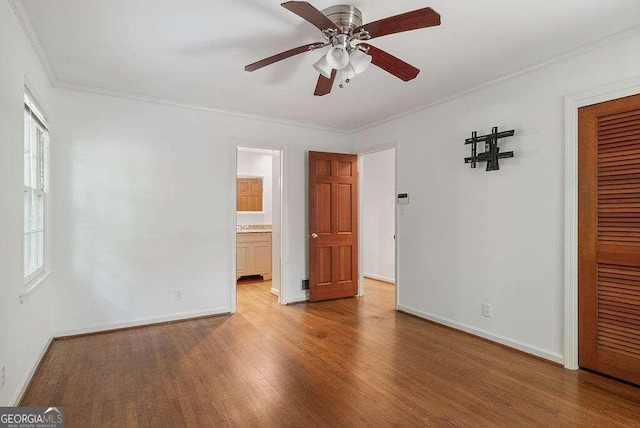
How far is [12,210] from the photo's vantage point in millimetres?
2230

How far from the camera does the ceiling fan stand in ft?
6.19

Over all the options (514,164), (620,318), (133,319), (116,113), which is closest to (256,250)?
(133,319)

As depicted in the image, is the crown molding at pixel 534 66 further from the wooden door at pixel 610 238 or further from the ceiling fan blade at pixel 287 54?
the ceiling fan blade at pixel 287 54

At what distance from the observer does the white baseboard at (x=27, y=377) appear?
7.51 ft

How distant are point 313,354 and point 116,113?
3238 mm

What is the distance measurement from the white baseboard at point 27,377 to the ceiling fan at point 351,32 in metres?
2.74

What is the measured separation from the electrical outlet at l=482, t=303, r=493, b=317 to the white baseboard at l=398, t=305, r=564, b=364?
176 mm

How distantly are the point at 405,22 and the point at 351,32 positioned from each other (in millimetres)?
354

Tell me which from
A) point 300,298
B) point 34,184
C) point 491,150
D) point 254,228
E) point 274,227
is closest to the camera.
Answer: point 34,184

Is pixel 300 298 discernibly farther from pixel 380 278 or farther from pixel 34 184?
pixel 34 184

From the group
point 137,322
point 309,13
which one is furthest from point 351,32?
point 137,322

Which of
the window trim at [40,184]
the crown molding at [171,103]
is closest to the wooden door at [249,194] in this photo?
the crown molding at [171,103]

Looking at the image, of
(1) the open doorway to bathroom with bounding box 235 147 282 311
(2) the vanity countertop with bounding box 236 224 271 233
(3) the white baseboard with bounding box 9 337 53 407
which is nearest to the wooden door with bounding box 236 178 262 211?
(1) the open doorway to bathroom with bounding box 235 147 282 311

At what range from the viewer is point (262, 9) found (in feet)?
7.36
